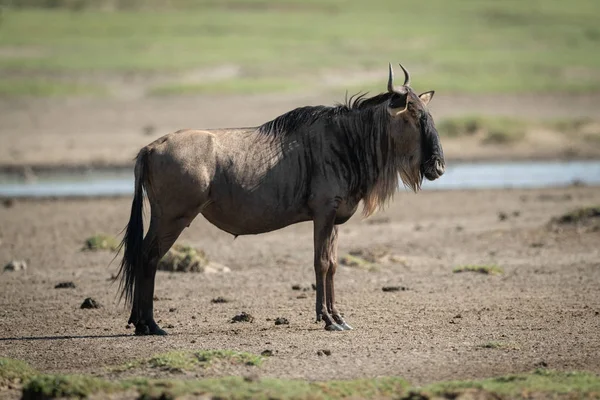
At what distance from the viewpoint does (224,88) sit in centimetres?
4159

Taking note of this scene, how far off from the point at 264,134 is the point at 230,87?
30.3 m

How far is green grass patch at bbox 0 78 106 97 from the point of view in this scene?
1554 inches

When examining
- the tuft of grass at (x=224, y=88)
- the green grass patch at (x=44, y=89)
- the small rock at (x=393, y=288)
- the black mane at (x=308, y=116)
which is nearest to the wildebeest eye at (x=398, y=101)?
the black mane at (x=308, y=116)

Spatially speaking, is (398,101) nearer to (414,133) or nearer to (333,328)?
(414,133)

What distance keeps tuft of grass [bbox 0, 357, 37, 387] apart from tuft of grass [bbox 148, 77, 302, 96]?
3137 centimetres

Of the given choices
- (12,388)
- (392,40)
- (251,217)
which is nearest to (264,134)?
(251,217)

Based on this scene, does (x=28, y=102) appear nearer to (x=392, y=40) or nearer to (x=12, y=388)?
(x=392, y=40)

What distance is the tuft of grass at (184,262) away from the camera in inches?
607

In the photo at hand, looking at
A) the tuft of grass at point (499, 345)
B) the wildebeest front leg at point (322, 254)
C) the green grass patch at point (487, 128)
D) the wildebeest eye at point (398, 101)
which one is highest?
the green grass patch at point (487, 128)

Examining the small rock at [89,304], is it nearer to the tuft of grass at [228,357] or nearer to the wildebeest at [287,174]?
the wildebeest at [287,174]

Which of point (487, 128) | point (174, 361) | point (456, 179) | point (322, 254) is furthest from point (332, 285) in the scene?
point (487, 128)

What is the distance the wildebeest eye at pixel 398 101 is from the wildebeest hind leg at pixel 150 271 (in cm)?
244

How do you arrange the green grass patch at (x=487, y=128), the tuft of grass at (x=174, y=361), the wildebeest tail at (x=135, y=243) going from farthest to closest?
the green grass patch at (x=487, y=128), the wildebeest tail at (x=135, y=243), the tuft of grass at (x=174, y=361)

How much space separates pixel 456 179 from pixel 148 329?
1607cm
